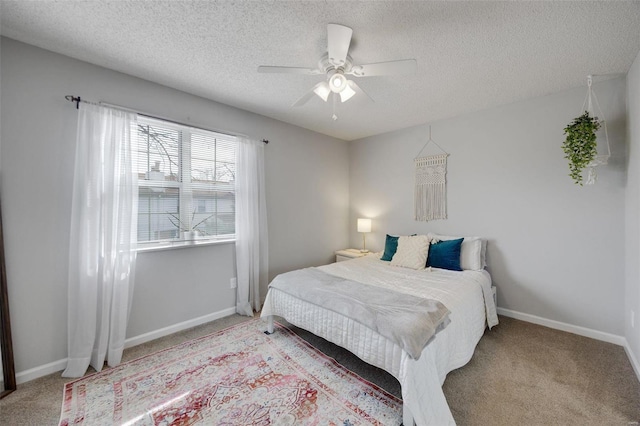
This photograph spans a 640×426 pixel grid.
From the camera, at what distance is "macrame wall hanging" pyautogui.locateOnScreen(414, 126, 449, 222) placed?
3492mm

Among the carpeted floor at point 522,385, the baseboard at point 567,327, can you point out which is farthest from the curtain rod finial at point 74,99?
the baseboard at point 567,327

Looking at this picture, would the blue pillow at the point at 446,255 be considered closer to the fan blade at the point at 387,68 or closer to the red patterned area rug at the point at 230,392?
the red patterned area rug at the point at 230,392

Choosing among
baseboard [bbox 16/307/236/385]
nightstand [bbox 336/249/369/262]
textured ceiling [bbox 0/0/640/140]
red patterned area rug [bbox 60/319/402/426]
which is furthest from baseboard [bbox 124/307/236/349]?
textured ceiling [bbox 0/0/640/140]

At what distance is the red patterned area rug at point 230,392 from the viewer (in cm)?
158

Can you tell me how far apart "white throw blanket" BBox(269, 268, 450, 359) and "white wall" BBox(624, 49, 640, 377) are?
160cm

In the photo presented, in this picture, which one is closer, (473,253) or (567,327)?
(567,327)

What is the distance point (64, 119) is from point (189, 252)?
1.53 m

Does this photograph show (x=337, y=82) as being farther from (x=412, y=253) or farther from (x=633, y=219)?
(x=633, y=219)

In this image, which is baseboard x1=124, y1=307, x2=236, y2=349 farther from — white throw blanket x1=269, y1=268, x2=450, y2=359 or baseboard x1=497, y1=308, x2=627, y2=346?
baseboard x1=497, y1=308, x2=627, y2=346

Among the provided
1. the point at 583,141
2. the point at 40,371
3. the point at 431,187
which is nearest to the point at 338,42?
the point at 583,141

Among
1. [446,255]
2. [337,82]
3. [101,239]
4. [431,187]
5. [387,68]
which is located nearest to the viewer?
[387,68]

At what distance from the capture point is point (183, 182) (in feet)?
9.07

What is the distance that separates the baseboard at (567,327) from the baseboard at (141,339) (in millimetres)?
3318

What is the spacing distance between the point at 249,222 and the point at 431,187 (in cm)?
253
